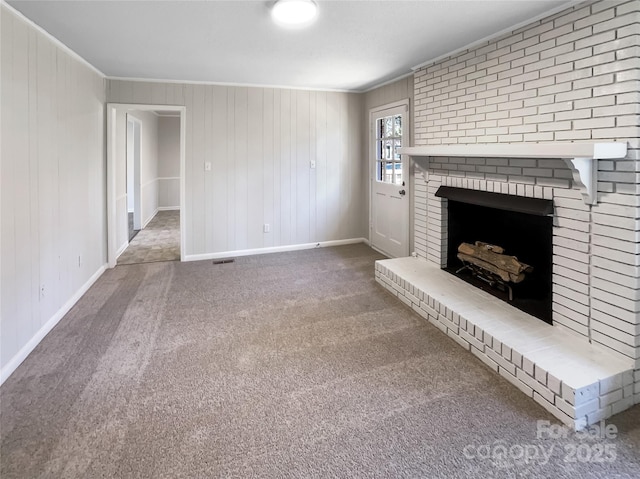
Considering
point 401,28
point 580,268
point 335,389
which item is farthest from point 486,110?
point 335,389

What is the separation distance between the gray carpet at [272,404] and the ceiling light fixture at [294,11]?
2244mm

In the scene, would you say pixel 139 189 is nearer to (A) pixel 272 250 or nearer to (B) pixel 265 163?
(B) pixel 265 163

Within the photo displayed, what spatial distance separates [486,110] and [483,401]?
2245 millimetres

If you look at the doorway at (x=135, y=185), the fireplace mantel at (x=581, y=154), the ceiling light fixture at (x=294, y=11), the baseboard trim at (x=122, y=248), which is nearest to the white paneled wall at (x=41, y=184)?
the baseboard trim at (x=122, y=248)

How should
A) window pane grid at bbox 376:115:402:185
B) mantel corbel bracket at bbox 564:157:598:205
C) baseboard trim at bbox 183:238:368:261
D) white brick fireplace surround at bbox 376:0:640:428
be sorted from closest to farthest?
white brick fireplace surround at bbox 376:0:640:428, mantel corbel bracket at bbox 564:157:598:205, window pane grid at bbox 376:115:402:185, baseboard trim at bbox 183:238:368:261

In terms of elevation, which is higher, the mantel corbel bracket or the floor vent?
the mantel corbel bracket

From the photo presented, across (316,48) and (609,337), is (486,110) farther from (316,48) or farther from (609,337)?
(609,337)

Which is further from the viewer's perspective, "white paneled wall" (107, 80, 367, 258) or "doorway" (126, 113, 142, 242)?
"doorway" (126, 113, 142, 242)

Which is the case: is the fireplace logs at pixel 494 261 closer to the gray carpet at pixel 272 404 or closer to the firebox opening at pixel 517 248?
the firebox opening at pixel 517 248

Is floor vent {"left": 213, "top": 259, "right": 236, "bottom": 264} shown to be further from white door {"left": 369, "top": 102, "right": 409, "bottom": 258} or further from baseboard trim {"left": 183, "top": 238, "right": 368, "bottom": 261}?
white door {"left": 369, "top": 102, "right": 409, "bottom": 258}

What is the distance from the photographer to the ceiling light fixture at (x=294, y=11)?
7.59 feet

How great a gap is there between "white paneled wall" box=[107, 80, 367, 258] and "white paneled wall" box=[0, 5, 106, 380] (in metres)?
1.19

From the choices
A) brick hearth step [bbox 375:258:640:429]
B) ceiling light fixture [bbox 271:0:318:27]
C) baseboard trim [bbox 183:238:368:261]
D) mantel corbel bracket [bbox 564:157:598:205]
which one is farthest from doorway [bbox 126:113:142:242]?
mantel corbel bracket [bbox 564:157:598:205]

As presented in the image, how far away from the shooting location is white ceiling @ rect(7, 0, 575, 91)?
2424 millimetres
